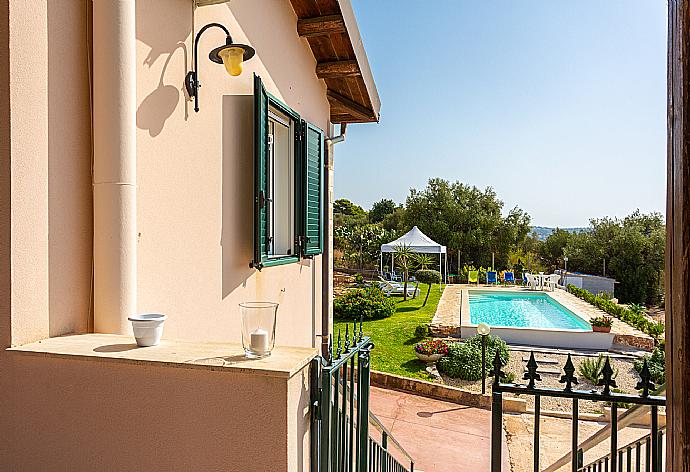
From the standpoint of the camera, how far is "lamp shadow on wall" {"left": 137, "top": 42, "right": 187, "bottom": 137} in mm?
2338

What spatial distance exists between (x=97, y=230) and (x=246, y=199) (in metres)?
1.49

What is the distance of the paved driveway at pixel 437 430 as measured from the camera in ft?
18.3

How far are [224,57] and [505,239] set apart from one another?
2549 cm

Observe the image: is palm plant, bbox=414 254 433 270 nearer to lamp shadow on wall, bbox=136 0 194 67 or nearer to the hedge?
the hedge

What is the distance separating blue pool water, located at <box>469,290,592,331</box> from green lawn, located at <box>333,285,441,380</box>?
1.56m

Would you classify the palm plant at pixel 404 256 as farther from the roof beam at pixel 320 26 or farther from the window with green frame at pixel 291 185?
the roof beam at pixel 320 26

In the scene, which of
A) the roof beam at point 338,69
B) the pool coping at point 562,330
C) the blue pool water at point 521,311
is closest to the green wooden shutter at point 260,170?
the roof beam at point 338,69

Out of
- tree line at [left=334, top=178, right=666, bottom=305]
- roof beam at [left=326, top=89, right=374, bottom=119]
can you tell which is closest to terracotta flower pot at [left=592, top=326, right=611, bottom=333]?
roof beam at [left=326, top=89, right=374, bottom=119]

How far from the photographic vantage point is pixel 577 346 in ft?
37.1

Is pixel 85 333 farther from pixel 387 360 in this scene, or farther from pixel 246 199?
pixel 387 360

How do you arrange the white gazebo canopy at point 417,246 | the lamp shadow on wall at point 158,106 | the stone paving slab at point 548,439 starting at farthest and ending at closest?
1. the white gazebo canopy at point 417,246
2. the stone paving slab at point 548,439
3. the lamp shadow on wall at point 158,106

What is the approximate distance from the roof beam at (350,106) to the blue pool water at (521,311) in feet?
27.4

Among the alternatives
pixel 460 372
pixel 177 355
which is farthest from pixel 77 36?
pixel 460 372

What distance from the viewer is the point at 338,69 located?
16.7 ft
